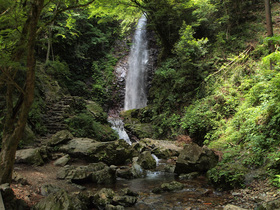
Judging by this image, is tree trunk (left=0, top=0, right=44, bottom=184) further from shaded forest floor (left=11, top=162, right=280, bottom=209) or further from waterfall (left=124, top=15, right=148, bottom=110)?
waterfall (left=124, top=15, right=148, bottom=110)

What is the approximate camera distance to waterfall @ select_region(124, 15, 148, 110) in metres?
18.8

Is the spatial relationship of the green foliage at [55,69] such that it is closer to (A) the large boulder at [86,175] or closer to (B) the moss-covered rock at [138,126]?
(B) the moss-covered rock at [138,126]

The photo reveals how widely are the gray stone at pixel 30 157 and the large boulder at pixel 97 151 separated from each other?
4.45 feet

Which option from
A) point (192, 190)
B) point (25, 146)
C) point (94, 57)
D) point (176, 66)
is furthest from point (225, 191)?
point (94, 57)

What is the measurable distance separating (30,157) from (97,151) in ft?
7.92

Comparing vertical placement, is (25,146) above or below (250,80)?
below

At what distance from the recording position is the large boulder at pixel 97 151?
25.6 ft

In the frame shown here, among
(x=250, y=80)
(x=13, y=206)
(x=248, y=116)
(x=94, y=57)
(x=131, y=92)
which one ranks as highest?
(x=94, y=57)

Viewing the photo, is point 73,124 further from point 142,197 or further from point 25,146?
point 142,197

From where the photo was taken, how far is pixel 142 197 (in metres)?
5.16

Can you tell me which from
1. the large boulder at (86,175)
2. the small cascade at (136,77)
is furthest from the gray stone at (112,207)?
the small cascade at (136,77)

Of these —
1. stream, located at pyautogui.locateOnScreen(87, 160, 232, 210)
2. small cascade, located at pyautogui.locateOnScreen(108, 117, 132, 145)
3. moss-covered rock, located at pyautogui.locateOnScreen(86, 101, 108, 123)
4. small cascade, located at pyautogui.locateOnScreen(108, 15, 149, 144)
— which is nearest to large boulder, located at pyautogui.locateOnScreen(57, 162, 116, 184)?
stream, located at pyautogui.locateOnScreen(87, 160, 232, 210)

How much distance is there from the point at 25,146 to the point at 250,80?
32.2ft

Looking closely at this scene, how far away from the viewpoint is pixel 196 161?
670cm
